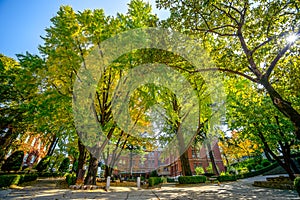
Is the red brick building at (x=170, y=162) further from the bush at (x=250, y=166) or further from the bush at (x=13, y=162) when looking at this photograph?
the bush at (x=13, y=162)

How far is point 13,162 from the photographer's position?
18.2 metres

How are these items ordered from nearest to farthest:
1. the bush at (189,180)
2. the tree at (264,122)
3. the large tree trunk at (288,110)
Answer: the large tree trunk at (288,110) < the tree at (264,122) < the bush at (189,180)

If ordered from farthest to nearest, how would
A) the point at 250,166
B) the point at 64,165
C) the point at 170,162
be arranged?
the point at 170,162
the point at 64,165
the point at 250,166

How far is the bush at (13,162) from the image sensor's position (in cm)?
1789

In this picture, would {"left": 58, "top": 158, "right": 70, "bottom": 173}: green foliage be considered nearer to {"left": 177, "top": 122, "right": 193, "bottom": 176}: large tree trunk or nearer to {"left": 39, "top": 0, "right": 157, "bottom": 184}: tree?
{"left": 39, "top": 0, "right": 157, "bottom": 184}: tree

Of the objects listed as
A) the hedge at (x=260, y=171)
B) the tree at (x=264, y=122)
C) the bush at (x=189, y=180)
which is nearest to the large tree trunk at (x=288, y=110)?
the tree at (x=264, y=122)

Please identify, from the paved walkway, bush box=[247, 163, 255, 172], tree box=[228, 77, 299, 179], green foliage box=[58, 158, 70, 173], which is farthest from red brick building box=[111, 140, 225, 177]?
the paved walkway

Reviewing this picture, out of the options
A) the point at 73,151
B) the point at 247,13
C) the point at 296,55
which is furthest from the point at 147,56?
the point at 73,151

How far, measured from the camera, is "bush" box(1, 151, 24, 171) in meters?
17.9

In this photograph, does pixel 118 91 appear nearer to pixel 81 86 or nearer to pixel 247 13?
pixel 81 86

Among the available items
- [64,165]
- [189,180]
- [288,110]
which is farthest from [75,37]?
[64,165]

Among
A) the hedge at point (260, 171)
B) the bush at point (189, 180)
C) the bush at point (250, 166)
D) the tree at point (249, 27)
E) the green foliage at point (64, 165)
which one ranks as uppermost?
the tree at point (249, 27)

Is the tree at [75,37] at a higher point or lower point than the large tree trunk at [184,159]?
higher

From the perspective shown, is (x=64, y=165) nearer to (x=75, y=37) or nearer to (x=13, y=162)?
(x=13, y=162)
